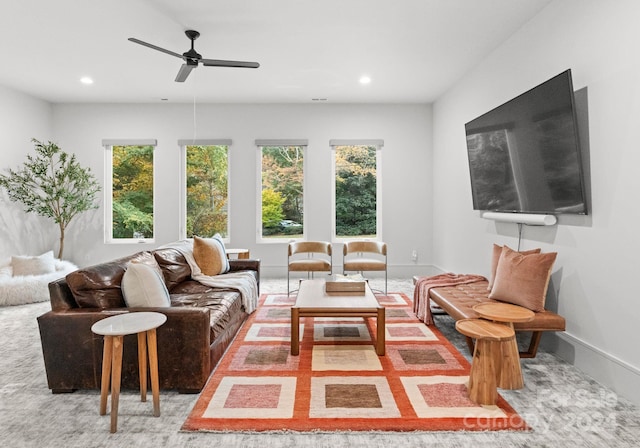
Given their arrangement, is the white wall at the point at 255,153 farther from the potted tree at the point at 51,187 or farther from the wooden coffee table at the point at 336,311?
the wooden coffee table at the point at 336,311

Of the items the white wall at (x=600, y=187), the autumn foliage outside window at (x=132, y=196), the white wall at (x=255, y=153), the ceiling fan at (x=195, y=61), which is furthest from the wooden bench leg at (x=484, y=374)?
the autumn foliage outside window at (x=132, y=196)

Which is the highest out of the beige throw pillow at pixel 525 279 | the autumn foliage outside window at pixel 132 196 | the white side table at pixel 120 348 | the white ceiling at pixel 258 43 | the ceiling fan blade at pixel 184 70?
the white ceiling at pixel 258 43

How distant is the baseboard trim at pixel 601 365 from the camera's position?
2.49 meters

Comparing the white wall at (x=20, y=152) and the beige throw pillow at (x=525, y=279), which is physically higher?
the white wall at (x=20, y=152)

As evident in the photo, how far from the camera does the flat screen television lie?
114 inches

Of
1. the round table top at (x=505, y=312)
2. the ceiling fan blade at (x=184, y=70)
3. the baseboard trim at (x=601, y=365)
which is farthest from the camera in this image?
the ceiling fan blade at (x=184, y=70)

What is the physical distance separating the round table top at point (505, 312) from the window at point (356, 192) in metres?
3.91

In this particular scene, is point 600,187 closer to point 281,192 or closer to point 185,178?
point 281,192

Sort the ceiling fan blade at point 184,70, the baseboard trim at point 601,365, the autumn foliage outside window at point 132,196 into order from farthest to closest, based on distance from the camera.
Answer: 1. the autumn foliage outside window at point 132,196
2. the ceiling fan blade at point 184,70
3. the baseboard trim at point 601,365

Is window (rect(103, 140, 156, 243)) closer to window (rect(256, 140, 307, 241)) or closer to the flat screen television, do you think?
window (rect(256, 140, 307, 241))

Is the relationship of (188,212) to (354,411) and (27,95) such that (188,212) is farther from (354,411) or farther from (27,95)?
(354,411)

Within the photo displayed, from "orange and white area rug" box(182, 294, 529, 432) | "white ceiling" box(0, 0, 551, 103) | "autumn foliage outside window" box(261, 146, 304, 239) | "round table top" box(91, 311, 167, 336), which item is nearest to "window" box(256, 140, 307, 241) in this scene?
"autumn foliage outside window" box(261, 146, 304, 239)

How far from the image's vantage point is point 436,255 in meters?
6.54

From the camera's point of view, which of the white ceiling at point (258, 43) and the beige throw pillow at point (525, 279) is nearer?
the beige throw pillow at point (525, 279)
